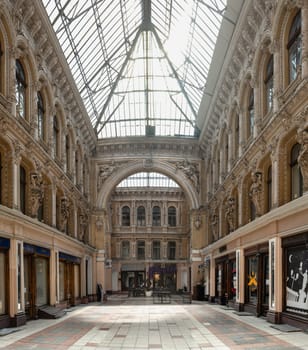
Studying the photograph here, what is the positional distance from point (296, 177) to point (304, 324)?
15.3ft

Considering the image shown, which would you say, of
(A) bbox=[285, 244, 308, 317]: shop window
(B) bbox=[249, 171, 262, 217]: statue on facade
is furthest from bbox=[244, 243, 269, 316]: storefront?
(A) bbox=[285, 244, 308, 317]: shop window

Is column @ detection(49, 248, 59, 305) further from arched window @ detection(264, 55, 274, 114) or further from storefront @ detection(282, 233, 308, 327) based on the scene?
arched window @ detection(264, 55, 274, 114)

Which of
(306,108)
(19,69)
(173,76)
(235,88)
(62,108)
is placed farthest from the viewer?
(173,76)

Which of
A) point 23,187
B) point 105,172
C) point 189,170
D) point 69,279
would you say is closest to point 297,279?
point 23,187

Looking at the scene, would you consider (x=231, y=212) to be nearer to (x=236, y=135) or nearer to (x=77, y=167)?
(x=236, y=135)

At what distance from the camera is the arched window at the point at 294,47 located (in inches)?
584

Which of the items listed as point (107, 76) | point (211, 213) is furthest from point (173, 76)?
point (211, 213)

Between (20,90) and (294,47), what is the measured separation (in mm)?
10116

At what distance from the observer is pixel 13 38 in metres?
16.2

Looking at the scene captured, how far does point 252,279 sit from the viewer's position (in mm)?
20031

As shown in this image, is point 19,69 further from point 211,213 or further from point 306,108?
point 211,213

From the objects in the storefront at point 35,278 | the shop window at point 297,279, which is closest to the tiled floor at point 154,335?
the shop window at point 297,279

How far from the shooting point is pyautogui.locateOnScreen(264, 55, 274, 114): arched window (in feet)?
59.4

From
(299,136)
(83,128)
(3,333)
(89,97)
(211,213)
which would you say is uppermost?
(89,97)
